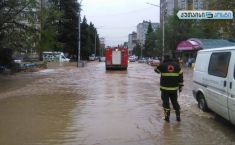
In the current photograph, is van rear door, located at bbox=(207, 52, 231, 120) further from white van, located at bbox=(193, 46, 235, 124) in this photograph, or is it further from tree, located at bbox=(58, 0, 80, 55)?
tree, located at bbox=(58, 0, 80, 55)

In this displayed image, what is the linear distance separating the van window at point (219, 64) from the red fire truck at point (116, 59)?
38.7 meters

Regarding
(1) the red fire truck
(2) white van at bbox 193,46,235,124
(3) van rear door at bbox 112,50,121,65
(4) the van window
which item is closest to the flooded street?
(2) white van at bbox 193,46,235,124

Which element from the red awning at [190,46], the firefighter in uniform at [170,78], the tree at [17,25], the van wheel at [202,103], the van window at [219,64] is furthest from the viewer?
the red awning at [190,46]

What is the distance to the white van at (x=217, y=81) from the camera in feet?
35.0

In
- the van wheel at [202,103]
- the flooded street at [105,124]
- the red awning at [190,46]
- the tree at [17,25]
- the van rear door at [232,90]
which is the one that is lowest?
the flooded street at [105,124]

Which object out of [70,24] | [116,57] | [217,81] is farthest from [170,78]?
[70,24]

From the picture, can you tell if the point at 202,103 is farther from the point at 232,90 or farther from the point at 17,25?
the point at 17,25

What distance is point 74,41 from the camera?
332 ft

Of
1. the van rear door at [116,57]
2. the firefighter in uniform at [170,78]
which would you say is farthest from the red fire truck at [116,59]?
the firefighter in uniform at [170,78]

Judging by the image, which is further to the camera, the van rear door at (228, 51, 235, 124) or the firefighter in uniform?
the firefighter in uniform

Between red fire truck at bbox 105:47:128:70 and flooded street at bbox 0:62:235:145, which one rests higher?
red fire truck at bbox 105:47:128:70

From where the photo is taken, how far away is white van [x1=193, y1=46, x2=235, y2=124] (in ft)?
35.0

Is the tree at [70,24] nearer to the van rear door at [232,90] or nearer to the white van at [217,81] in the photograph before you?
the white van at [217,81]

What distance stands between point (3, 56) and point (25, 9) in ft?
19.3
